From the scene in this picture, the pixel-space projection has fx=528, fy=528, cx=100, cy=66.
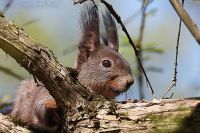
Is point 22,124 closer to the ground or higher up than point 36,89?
closer to the ground

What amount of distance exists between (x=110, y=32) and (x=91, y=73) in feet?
1.52

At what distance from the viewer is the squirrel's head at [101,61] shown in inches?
175

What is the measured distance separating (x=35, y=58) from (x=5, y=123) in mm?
574

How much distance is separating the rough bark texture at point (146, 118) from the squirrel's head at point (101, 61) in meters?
1.18

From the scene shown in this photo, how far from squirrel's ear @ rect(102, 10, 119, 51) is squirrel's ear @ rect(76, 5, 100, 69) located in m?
0.12

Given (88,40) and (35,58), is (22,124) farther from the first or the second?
(88,40)

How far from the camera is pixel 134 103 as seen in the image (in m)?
3.16

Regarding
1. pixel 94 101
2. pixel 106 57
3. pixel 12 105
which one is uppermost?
pixel 106 57

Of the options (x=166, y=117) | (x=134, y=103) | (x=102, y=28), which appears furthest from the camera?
(x=102, y=28)

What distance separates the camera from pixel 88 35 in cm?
474

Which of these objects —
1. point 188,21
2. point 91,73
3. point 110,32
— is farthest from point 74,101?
point 110,32

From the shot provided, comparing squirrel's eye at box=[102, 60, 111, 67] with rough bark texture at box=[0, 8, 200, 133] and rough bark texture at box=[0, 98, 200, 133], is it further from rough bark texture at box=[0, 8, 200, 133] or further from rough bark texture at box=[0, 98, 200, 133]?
rough bark texture at box=[0, 98, 200, 133]

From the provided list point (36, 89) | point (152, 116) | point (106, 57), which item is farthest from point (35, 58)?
point (106, 57)

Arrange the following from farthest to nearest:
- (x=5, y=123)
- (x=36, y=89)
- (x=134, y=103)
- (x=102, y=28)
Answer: (x=102, y=28), (x=36, y=89), (x=5, y=123), (x=134, y=103)
